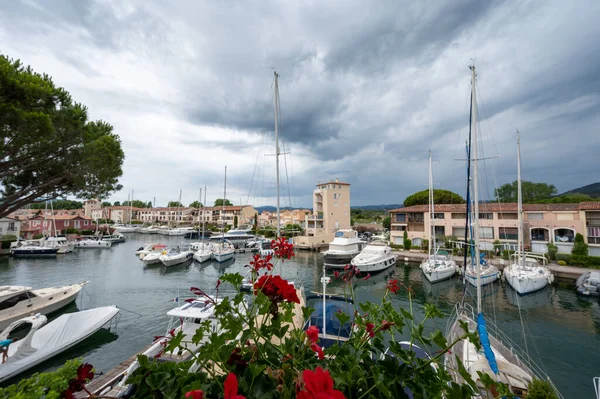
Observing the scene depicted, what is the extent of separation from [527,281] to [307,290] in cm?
1384

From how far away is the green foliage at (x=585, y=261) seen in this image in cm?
2000

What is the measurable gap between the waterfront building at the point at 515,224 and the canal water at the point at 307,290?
9.34 metres

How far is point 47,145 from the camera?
904 cm

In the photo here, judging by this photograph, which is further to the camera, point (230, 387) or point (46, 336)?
point (46, 336)

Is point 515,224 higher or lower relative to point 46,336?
higher

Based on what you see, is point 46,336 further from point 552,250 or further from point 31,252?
point 552,250

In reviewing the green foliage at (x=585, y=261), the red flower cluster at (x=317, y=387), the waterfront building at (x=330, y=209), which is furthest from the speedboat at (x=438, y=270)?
the waterfront building at (x=330, y=209)

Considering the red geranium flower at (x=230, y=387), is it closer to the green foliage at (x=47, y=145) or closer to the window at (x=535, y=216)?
the green foliage at (x=47, y=145)

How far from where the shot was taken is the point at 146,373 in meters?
1.04

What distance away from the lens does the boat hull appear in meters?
15.7

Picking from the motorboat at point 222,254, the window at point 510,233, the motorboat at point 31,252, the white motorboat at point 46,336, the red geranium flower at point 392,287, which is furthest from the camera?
the motorboat at point 31,252

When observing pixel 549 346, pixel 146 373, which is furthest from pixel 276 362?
pixel 549 346

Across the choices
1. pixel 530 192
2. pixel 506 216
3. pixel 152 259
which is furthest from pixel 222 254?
pixel 530 192

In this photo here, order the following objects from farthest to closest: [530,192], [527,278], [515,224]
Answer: [530,192]
[515,224]
[527,278]
